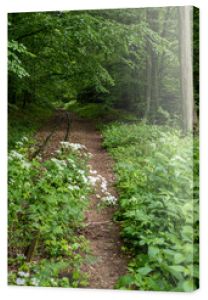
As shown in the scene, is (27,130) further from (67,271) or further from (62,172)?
(67,271)

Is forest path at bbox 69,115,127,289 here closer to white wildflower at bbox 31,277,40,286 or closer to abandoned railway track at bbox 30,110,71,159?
abandoned railway track at bbox 30,110,71,159

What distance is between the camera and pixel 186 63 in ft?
14.5

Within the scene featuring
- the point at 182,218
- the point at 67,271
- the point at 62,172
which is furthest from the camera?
the point at 62,172

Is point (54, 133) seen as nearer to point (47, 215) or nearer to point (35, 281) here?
point (47, 215)

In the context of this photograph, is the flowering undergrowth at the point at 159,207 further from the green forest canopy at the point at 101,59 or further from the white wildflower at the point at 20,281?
the white wildflower at the point at 20,281

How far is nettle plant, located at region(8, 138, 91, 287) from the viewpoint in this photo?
4598 mm

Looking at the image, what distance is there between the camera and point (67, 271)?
4.54 meters

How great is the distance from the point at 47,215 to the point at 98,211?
497 millimetres

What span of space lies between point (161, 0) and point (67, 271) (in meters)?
2.64

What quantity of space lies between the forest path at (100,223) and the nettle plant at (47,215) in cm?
8
